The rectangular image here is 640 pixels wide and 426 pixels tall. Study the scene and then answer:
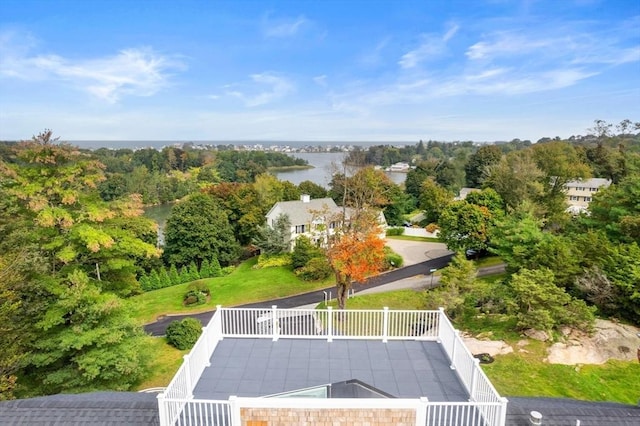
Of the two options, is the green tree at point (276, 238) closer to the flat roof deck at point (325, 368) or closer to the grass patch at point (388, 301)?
the grass patch at point (388, 301)

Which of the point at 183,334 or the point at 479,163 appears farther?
the point at 479,163

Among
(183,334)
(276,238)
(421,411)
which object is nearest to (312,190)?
(276,238)

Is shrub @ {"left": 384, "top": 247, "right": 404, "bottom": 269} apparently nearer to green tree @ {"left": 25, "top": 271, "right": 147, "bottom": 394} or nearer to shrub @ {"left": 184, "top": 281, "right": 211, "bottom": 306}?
shrub @ {"left": 184, "top": 281, "right": 211, "bottom": 306}

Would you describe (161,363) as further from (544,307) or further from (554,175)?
(554,175)

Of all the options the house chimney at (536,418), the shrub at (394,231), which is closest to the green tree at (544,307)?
the house chimney at (536,418)

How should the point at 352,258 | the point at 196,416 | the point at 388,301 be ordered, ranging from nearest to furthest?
the point at 196,416 → the point at 352,258 → the point at 388,301

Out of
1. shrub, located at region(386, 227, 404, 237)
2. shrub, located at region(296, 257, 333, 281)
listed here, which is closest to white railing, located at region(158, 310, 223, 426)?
shrub, located at region(296, 257, 333, 281)
